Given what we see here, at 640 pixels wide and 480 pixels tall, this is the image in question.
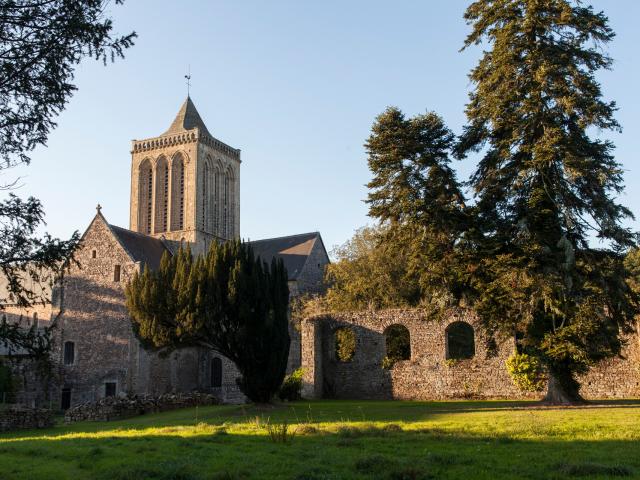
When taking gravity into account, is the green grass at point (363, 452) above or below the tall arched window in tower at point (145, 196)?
below

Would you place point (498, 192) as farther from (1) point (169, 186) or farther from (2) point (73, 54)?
(1) point (169, 186)

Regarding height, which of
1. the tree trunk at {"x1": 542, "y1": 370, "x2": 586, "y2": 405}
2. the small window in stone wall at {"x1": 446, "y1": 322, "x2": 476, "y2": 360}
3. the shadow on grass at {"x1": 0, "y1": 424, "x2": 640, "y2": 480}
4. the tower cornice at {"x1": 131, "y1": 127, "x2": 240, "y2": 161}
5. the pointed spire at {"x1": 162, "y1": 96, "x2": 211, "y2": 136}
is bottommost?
the shadow on grass at {"x1": 0, "y1": 424, "x2": 640, "y2": 480}

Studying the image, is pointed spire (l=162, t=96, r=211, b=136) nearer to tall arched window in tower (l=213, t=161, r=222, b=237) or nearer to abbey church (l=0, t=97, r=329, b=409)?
tall arched window in tower (l=213, t=161, r=222, b=237)

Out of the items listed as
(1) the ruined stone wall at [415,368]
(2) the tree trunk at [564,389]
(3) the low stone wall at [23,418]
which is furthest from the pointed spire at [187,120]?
(2) the tree trunk at [564,389]

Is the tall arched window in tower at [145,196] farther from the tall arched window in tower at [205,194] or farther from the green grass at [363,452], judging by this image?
the green grass at [363,452]

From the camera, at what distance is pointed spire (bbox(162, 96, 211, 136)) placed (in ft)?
178

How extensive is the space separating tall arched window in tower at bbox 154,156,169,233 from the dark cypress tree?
106ft

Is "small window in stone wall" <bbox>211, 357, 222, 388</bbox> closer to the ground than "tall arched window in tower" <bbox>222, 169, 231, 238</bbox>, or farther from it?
closer to the ground

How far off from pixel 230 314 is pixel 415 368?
344 inches

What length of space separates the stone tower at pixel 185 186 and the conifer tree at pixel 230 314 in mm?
26005

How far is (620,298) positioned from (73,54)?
51.6 ft

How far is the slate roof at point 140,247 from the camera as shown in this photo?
3588cm

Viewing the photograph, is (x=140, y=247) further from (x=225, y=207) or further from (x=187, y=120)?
(x=187, y=120)

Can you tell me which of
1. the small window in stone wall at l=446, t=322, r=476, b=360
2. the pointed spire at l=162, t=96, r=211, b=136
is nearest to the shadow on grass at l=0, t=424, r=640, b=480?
the small window in stone wall at l=446, t=322, r=476, b=360
